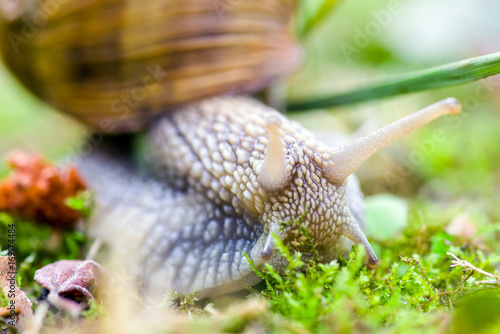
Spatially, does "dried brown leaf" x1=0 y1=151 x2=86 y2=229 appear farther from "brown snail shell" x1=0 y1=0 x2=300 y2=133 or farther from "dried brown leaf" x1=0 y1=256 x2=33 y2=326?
"dried brown leaf" x1=0 y1=256 x2=33 y2=326

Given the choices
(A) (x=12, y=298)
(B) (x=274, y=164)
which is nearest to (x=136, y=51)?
(B) (x=274, y=164)

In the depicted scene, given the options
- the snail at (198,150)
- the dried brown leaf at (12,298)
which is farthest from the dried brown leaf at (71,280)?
the snail at (198,150)

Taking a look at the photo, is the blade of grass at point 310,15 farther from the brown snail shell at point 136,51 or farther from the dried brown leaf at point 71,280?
the dried brown leaf at point 71,280

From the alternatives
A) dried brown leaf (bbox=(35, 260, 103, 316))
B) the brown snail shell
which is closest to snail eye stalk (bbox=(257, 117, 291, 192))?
dried brown leaf (bbox=(35, 260, 103, 316))

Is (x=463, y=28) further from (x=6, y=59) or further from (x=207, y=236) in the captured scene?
(x=6, y=59)

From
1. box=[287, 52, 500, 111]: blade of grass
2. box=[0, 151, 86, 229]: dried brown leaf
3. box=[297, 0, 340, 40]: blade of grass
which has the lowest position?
box=[0, 151, 86, 229]: dried brown leaf
